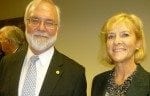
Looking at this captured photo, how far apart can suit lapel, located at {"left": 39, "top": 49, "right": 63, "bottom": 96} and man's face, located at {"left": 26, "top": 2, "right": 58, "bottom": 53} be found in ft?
0.42

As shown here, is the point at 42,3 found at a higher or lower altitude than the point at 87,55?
higher

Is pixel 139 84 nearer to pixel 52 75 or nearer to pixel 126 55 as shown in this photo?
pixel 126 55

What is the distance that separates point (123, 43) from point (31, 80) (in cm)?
75

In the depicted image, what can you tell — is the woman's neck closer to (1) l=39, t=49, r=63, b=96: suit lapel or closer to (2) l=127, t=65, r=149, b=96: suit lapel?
(2) l=127, t=65, r=149, b=96: suit lapel

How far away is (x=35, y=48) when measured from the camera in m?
2.60

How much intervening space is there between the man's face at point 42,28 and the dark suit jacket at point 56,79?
0.13m

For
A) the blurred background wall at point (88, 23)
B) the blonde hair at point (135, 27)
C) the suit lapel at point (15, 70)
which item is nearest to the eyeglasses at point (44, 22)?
the suit lapel at point (15, 70)

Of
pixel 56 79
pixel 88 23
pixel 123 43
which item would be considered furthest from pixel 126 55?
pixel 88 23

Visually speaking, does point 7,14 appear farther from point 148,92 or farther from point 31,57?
point 148,92

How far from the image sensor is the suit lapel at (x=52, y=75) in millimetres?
2461

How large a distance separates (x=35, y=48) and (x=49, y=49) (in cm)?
12

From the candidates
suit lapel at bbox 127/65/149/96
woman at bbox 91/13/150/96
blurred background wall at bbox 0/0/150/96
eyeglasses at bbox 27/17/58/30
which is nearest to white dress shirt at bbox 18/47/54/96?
eyeglasses at bbox 27/17/58/30

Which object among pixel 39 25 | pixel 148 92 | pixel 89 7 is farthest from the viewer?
pixel 89 7

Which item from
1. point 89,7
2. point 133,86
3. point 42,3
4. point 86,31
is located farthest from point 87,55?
point 133,86
